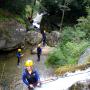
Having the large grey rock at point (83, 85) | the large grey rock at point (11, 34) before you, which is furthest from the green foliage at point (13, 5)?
the large grey rock at point (83, 85)

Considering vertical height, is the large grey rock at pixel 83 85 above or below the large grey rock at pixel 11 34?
above

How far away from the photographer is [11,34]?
2486cm

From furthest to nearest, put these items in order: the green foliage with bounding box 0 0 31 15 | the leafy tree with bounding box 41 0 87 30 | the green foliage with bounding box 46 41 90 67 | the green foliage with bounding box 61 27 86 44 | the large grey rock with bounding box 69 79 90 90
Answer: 1. the leafy tree with bounding box 41 0 87 30
2. the green foliage with bounding box 0 0 31 15
3. the green foliage with bounding box 61 27 86 44
4. the green foliage with bounding box 46 41 90 67
5. the large grey rock with bounding box 69 79 90 90

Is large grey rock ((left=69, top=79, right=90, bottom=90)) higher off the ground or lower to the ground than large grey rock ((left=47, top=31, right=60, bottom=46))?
higher

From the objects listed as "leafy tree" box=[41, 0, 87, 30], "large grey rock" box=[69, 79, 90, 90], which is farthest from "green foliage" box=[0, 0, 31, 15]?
"large grey rock" box=[69, 79, 90, 90]

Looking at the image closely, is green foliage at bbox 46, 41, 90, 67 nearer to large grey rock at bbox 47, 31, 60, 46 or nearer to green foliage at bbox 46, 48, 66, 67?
green foliage at bbox 46, 48, 66, 67

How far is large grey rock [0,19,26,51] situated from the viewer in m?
24.1

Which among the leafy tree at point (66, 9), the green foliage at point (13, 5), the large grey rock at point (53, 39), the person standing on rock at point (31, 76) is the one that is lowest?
the large grey rock at point (53, 39)

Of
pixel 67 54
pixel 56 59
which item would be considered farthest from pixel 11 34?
pixel 67 54

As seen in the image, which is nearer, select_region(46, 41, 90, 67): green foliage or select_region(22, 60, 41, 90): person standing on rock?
select_region(22, 60, 41, 90): person standing on rock

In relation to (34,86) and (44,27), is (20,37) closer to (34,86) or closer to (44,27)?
(44,27)

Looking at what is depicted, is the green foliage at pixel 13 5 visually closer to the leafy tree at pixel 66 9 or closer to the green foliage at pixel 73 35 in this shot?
the green foliage at pixel 73 35

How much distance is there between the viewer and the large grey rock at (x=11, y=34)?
2406cm

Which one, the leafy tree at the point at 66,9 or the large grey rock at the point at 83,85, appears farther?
the leafy tree at the point at 66,9
